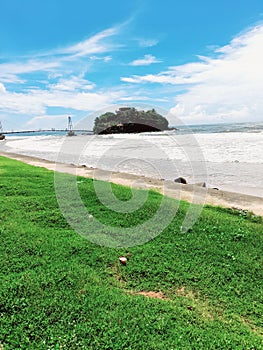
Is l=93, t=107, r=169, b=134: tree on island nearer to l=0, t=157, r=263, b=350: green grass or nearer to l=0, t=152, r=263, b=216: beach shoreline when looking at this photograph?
l=0, t=152, r=263, b=216: beach shoreline

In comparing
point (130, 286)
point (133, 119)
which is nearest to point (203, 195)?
point (130, 286)

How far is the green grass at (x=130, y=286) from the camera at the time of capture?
2.86 m

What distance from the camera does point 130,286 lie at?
3756 millimetres

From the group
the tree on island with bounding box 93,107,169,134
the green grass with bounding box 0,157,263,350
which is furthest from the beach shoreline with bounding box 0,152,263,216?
the tree on island with bounding box 93,107,169,134

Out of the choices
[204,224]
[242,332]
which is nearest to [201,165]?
[204,224]

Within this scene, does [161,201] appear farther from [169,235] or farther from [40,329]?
[40,329]

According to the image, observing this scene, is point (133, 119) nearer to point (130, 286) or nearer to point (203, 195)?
point (203, 195)

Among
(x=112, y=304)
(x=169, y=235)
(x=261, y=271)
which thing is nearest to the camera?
(x=112, y=304)

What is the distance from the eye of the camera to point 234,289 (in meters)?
3.70

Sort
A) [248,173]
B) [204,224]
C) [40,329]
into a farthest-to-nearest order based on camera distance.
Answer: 1. [248,173]
2. [204,224]
3. [40,329]

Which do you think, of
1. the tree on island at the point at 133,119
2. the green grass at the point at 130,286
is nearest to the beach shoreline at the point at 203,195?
the green grass at the point at 130,286

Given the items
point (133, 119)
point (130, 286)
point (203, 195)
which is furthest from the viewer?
point (133, 119)

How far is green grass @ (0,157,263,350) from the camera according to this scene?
113 inches

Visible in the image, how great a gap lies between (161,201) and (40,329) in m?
4.03
